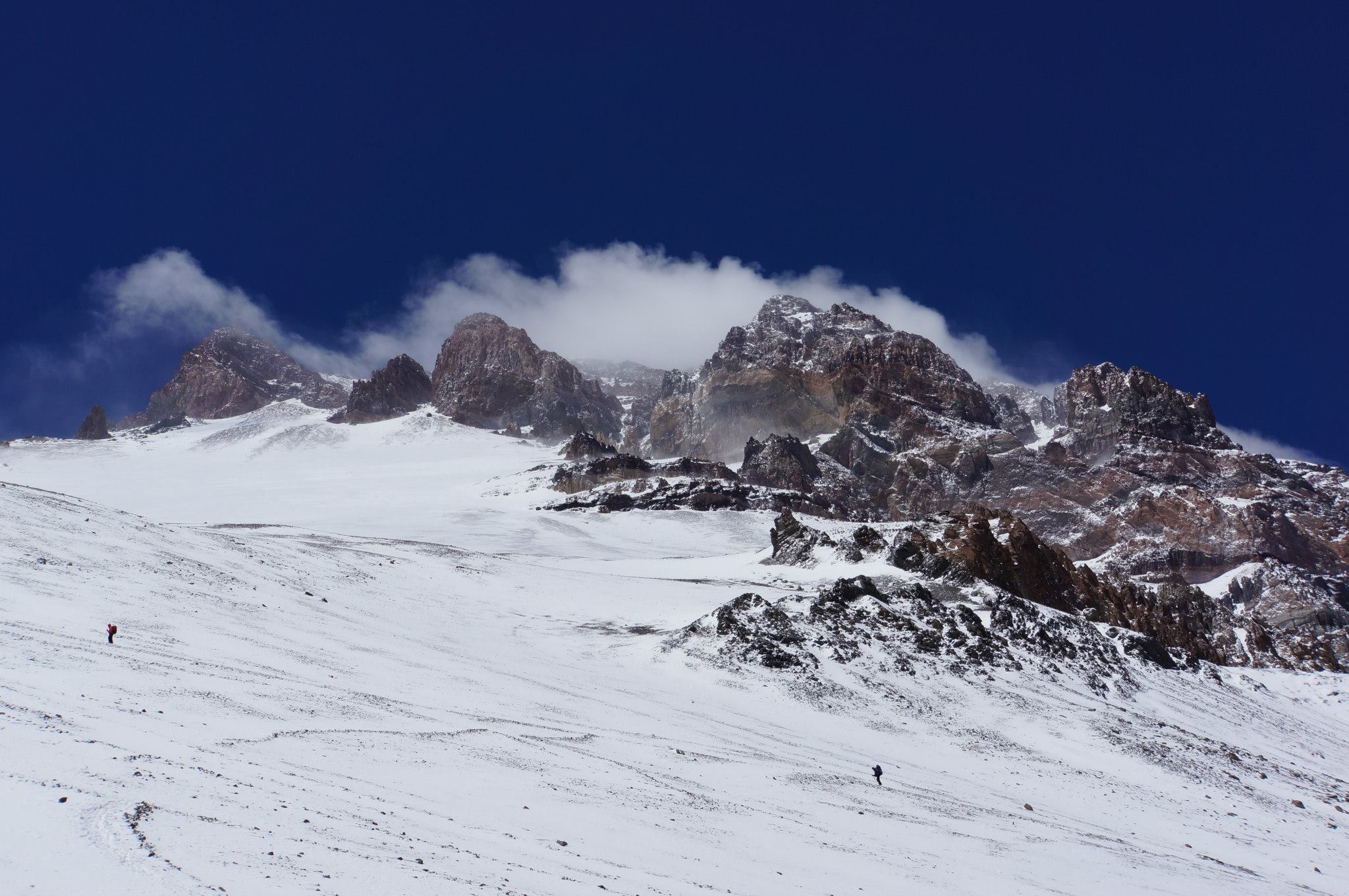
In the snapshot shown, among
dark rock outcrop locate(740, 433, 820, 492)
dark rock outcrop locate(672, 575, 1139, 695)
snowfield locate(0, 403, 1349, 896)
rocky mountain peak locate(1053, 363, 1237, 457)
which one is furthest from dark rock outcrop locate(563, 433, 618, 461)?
dark rock outcrop locate(672, 575, 1139, 695)

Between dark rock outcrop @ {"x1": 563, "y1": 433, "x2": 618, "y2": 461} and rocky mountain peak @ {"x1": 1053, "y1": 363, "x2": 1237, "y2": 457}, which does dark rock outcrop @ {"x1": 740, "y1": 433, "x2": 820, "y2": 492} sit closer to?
dark rock outcrop @ {"x1": 563, "y1": 433, "x2": 618, "y2": 461}

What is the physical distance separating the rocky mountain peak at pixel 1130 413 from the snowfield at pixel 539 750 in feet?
437

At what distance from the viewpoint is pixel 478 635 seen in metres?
39.6

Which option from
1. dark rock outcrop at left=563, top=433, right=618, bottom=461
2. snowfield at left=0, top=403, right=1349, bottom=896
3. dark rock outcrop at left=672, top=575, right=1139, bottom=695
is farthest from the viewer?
dark rock outcrop at left=563, top=433, right=618, bottom=461

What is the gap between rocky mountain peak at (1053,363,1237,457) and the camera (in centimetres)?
17612

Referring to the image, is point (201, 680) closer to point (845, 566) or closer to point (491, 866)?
point (491, 866)

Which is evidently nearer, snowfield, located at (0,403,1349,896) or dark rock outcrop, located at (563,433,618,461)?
snowfield, located at (0,403,1349,896)

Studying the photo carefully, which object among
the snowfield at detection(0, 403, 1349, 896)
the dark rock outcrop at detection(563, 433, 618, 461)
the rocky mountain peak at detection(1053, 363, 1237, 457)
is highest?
the rocky mountain peak at detection(1053, 363, 1237, 457)

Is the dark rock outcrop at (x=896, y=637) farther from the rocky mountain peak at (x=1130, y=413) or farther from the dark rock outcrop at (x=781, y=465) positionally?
the rocky mountain peak at (x=1130, y=413)

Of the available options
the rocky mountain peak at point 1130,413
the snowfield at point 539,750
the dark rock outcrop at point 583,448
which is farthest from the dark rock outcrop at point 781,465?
the snowfield at point 539,750

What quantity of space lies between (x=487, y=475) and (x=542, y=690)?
13154 centimetres

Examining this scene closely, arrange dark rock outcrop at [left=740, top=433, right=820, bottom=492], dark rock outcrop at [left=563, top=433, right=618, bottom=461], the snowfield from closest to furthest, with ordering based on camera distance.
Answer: the snowfield → dark rock outcrop at [left=740, top=433, right=820, bottom=492] → dark rock outcrop at [left=563, top=433, right=618, bottom=461]

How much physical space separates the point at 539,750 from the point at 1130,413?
A: 191812 mm

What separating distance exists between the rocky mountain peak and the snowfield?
13332 cm
